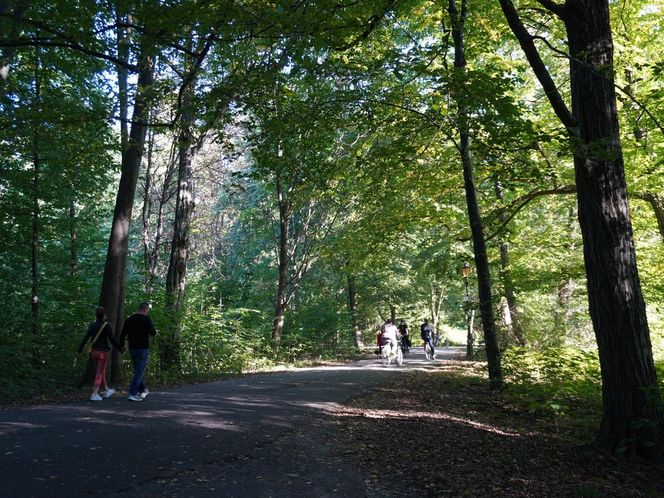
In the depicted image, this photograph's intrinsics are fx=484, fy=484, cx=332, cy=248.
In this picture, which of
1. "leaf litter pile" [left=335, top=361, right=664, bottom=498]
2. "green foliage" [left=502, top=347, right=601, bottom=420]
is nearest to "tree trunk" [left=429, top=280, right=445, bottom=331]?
"green foliage" [left=502, top=347, right=601, bottom=420]

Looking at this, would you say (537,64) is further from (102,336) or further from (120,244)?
(120,244)

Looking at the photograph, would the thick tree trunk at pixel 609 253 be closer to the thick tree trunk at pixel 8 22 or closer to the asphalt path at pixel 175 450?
the asphalt path at pixel 175 450

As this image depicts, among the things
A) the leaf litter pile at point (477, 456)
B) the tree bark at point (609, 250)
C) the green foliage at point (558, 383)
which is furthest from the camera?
the green foliage at point (558, 383)

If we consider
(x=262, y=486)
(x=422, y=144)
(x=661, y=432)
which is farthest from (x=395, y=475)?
(x=422, y=144)

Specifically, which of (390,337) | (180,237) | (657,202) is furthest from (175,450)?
(390,337)

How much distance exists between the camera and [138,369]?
31.1 feet

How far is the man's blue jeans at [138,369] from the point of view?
9414mm

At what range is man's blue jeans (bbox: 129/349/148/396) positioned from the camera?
30.9 ft

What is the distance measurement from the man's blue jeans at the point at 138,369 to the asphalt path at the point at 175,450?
0.95 feet

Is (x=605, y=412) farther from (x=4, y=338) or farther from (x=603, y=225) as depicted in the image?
(x=4, y=338)

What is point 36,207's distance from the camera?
48.7ft

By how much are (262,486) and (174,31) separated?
5.55 meters

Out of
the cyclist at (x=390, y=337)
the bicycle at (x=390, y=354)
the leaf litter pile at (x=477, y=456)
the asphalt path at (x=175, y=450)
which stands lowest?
the leaf litter pile at (x=477, y=456)

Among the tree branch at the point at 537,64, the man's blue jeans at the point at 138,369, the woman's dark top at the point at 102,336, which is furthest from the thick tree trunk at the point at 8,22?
the tree branch at the point at 537,64
